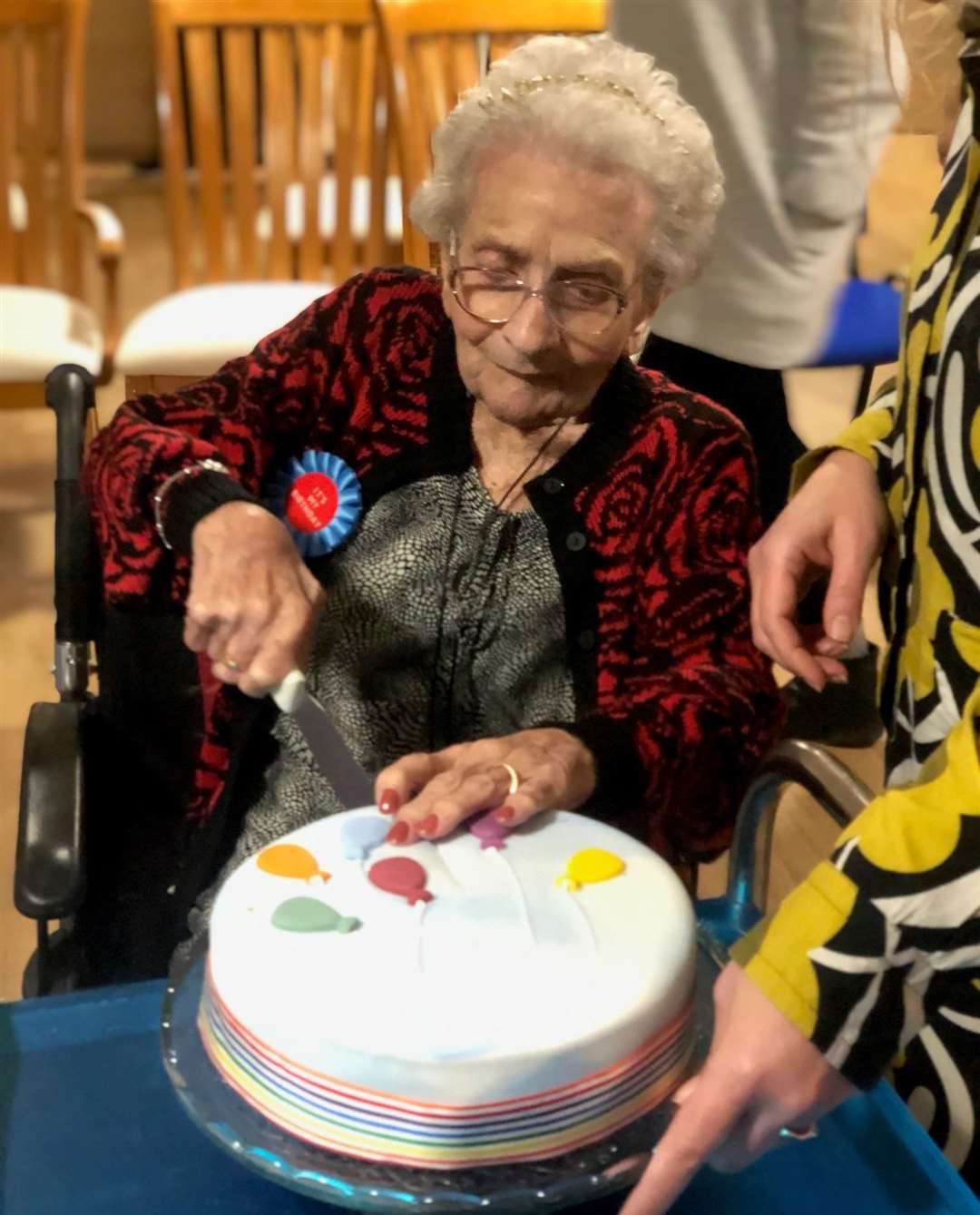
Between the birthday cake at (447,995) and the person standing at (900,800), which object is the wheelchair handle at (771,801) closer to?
the person standing at (900,800)

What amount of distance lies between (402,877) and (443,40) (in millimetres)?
1349

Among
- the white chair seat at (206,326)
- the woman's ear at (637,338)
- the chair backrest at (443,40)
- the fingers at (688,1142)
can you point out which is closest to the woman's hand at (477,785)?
the fingers at (688,1142)

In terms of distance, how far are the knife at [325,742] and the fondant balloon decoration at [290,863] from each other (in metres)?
0.11

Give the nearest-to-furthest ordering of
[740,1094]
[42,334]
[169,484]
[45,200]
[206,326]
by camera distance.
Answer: [740,1094]
[169,484]
[206,326]
[42,334]
[45,200]

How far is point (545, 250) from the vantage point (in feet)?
3.21

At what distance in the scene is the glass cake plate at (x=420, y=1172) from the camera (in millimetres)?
626

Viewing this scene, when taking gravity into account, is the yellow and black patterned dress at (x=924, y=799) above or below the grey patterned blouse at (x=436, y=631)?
above

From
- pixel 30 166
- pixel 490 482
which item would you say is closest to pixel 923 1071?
pixel 490 482

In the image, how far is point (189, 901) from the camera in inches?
42.6

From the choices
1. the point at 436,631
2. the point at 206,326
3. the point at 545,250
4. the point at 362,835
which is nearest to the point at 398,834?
the point at 362,835

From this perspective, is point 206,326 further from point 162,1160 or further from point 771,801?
point 162,1160

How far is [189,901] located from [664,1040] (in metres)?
0.52

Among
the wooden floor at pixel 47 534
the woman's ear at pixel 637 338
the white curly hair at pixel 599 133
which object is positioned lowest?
the wooden floor at pixel 47 534

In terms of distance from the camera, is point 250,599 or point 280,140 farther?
point 280,140
